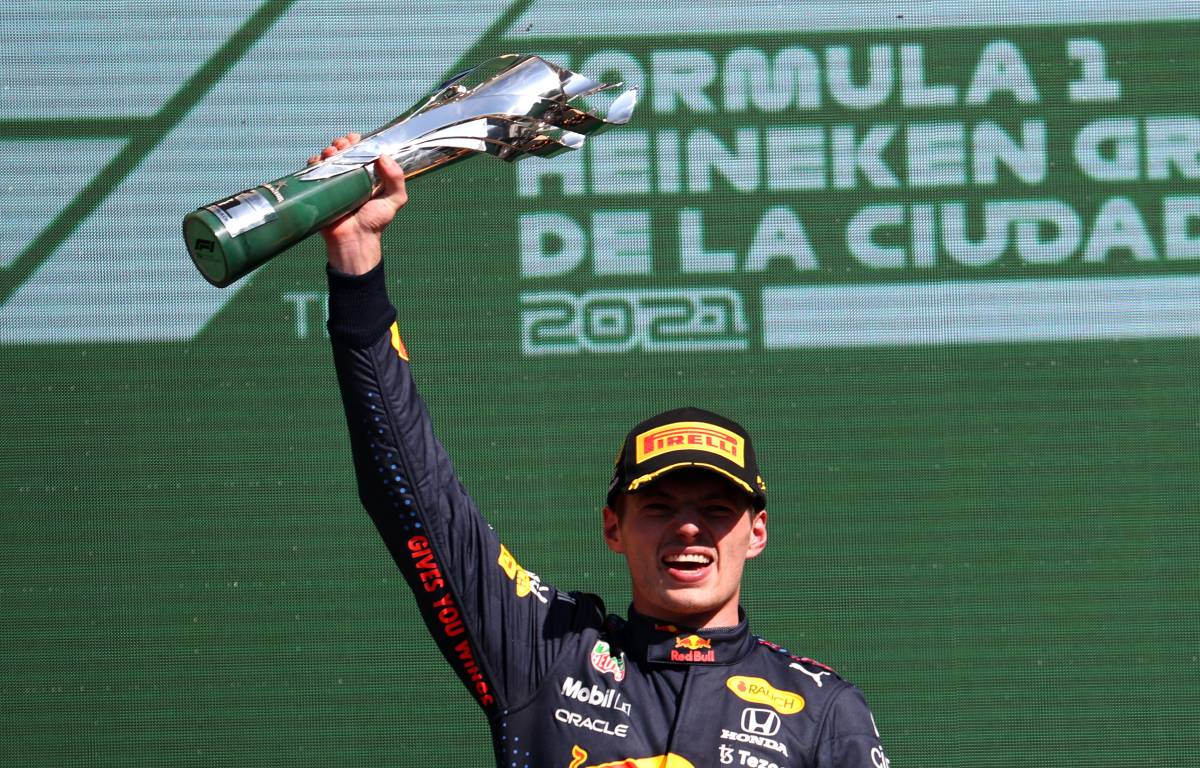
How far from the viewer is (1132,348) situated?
2809mm

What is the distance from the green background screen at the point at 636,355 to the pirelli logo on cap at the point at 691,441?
1.25 m

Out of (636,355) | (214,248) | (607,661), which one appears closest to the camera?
(214,248)

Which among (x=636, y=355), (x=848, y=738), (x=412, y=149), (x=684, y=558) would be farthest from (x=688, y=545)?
(x=636, y=355)

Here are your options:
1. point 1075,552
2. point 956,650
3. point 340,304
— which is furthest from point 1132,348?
point 340,304

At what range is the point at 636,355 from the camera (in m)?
2.80

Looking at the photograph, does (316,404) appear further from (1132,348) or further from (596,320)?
(1132,348)

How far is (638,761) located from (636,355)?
54.4 inches

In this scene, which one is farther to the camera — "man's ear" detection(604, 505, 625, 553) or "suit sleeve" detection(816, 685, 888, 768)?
"man's ear" detection(604, 505, 625, 553)

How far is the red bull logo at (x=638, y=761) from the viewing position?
4.83 ft

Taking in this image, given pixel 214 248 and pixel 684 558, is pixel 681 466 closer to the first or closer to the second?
pixel 684 558

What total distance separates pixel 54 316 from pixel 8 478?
0.99 ft

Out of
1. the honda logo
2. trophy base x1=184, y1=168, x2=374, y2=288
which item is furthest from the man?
trophy base x1=184, y1=168, x2=374, y2=288

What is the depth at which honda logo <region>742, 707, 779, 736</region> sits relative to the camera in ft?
4.86

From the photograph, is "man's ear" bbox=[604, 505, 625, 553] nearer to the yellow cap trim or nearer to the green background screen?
the yellow cap trim
